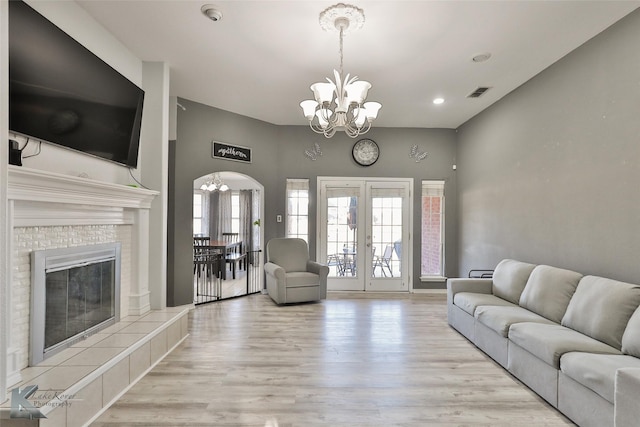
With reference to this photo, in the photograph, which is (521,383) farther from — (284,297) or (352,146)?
(352,146)

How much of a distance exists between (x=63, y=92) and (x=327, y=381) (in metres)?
3.09

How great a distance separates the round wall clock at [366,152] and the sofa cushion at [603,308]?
158 inches

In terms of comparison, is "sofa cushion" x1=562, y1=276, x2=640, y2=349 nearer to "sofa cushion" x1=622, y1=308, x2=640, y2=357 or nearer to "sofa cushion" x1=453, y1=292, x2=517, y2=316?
"sofa cushion" x1=622, y1=308, x2=640, y2=357

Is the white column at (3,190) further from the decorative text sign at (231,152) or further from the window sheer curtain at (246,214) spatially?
the window sheer curtain at (246,214)

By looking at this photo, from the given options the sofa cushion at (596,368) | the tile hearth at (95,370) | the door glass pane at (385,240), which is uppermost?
the door glass pane at (385,240)

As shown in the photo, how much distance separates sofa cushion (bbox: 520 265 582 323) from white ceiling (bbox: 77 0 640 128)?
2.25 metres

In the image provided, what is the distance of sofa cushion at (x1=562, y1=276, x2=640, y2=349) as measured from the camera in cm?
240

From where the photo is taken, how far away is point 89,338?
2770 mm

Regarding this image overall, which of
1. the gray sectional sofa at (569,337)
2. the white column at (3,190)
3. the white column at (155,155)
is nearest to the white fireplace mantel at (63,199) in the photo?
the white column at (3,190)

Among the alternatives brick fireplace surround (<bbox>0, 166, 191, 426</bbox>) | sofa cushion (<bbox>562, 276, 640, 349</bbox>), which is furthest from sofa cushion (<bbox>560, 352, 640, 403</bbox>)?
brick fireplace surround (<bbox>0, 166, 191, 426</bbox>)

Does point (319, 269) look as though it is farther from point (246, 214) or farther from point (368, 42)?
point (246, 214)

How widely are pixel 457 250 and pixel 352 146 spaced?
2.83 meters

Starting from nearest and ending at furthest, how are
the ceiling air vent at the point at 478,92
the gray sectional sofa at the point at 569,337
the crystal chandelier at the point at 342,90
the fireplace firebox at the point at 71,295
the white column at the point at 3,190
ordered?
the white column at the point at 3,190, the gray sectional sofa at the point at 569,337, the fireplace firebox at the point at 71,295, the crystal chandelier at the point at 342,90, the ceiling air vent at the point at 478,92

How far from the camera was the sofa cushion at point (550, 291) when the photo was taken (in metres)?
3.00
